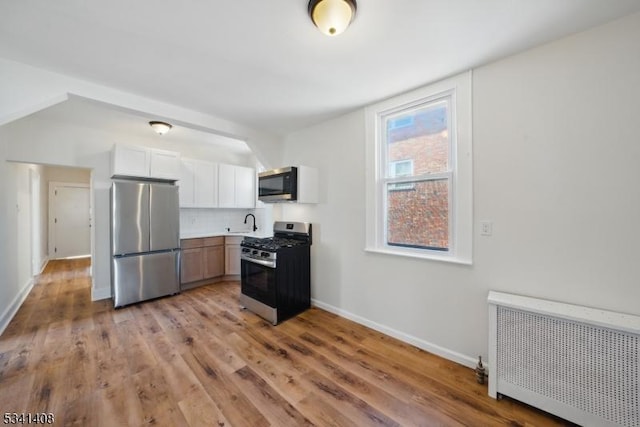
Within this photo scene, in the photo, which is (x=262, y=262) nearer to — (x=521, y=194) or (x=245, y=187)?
(x=245, y=187)

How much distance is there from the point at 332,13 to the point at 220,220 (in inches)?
177

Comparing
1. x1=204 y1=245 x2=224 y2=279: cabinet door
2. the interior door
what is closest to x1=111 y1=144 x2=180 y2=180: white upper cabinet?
x1=204 y1=245 x2=224 y2=279: cabinet door

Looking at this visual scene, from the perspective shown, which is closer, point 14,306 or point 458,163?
point 458,163

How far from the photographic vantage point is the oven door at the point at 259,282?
2880mm

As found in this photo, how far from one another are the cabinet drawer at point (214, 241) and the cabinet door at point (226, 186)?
646mm

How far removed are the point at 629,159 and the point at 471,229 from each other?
3.15 ft

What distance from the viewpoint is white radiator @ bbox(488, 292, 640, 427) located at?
1355 mm

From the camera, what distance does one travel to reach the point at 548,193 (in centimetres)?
173

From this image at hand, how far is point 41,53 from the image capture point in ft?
5.99

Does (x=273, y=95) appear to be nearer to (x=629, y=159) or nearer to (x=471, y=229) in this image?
(x=471, y=229)

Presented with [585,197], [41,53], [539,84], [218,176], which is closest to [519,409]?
[585,197]

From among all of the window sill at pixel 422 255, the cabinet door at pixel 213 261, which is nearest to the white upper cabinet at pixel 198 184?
the cabinet door at pixel 213 261

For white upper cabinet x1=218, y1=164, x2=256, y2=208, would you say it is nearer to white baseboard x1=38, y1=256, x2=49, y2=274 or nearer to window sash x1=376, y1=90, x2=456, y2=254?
window sash x1=376, y1=90, x2=456, y2=254

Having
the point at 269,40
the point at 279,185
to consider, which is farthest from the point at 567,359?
the point at 279,185
